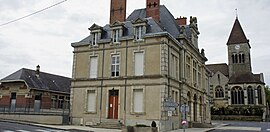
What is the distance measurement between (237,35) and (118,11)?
51.2 m

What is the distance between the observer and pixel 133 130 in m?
18.0

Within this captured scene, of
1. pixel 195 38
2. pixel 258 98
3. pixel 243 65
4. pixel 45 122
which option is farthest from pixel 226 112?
pixel 45 122

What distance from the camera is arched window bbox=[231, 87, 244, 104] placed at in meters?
60.3

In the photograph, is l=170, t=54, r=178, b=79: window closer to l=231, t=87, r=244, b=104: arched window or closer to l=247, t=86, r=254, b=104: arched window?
l=247, t=86, r=254, b=104: arched window

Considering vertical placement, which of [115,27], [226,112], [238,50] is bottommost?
[226,112]

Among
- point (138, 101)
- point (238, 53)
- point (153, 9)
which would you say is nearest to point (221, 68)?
point (238, 53)

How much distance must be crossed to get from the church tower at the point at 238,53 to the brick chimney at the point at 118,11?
47.9 meters

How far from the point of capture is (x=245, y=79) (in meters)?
61.1

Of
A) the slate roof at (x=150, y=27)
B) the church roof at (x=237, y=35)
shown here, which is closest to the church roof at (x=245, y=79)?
the church roof at (x=237, y=35)

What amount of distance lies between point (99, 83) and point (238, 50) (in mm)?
53754

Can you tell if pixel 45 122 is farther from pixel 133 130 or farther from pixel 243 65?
pixel 243 65

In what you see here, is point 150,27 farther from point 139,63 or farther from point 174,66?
point 174,66

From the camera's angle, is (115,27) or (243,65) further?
(243,65)

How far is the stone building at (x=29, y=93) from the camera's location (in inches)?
1291
